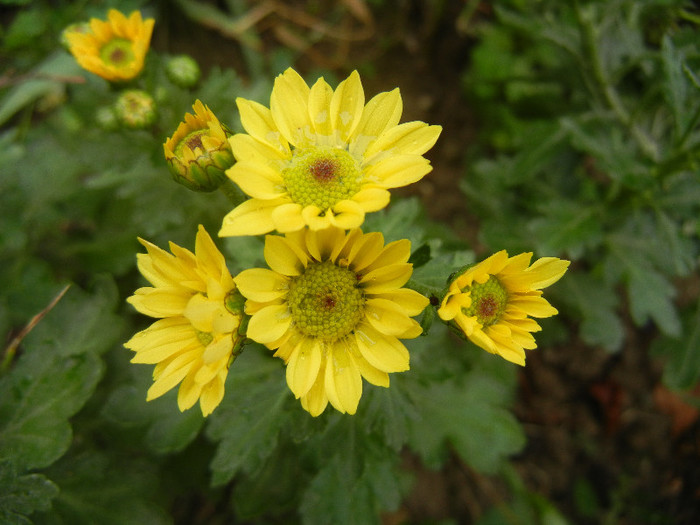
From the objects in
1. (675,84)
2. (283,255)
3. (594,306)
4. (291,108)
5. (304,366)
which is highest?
(675,84)

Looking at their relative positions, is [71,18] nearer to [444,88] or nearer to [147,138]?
[147,138]

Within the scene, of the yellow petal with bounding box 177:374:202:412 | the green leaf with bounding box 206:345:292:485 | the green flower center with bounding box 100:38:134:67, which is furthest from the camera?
the green flower center with bounding box 100:38:134:67

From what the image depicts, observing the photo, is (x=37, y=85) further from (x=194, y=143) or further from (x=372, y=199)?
(x=372, y=199)

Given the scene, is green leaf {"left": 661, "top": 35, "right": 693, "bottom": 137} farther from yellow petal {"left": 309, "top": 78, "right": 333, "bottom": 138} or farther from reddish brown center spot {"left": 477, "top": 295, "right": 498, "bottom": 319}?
yellow petal {"left": 309, "top": 78, "right": 333, "bottom": 138}

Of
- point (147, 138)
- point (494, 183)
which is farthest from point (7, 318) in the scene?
point (494, 183)

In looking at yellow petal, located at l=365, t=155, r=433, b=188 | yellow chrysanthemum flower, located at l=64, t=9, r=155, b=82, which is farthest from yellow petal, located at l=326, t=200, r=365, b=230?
yellow chrysanthemum flower, located at l=64, t=9, r=155, b=82

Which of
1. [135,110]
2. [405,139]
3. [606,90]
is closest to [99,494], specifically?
[135,110]
